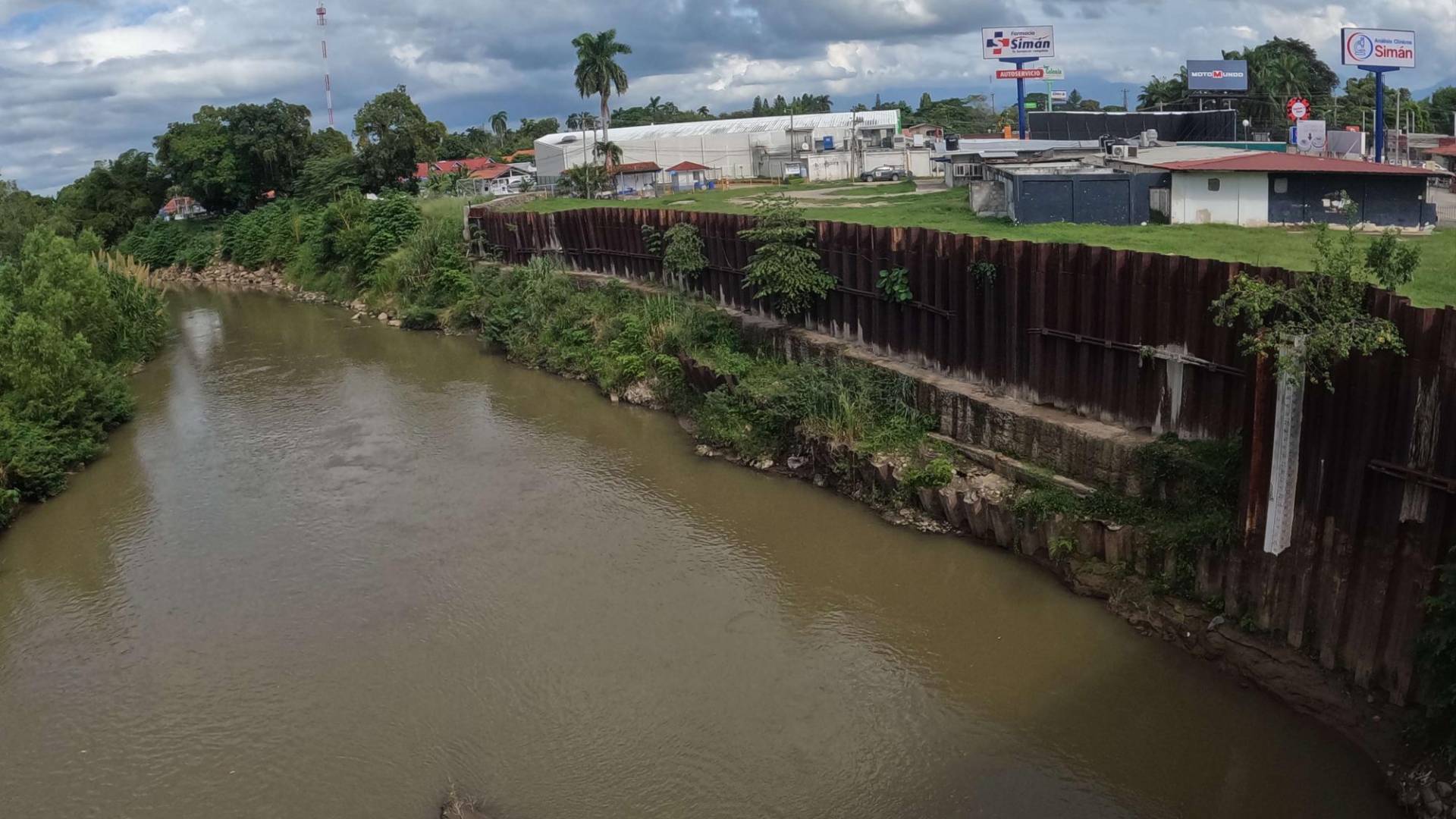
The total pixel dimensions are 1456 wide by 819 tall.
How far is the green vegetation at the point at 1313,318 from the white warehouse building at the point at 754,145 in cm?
5043

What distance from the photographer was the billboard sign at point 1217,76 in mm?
57188

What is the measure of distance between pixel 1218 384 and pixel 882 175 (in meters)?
44.5

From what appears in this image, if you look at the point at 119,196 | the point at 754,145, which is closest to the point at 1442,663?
the point at 754,145

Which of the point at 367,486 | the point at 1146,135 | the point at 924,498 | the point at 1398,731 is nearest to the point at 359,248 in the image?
the point at 367,486

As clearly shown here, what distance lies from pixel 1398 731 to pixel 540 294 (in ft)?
83.4

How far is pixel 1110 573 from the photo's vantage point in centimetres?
1284

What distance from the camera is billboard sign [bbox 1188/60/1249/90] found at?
188 ft

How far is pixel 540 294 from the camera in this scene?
1224 inches

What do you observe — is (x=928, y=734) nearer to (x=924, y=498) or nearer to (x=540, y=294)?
(x=924, y=498)

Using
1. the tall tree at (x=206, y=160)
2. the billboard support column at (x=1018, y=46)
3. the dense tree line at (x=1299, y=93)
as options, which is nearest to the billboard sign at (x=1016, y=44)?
the billboard support column at (x=1018, y=46)

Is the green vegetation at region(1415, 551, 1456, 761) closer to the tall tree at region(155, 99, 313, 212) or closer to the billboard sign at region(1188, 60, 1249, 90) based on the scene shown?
the billboard sign at region(1188, 60, 1249, 90)

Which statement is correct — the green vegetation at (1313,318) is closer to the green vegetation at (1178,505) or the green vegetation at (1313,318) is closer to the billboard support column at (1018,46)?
the green vegetation at (1178,505)

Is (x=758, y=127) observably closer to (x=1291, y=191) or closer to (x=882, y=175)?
(x=882, y=175)

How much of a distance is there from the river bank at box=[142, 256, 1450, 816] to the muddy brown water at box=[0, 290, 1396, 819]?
229mm
